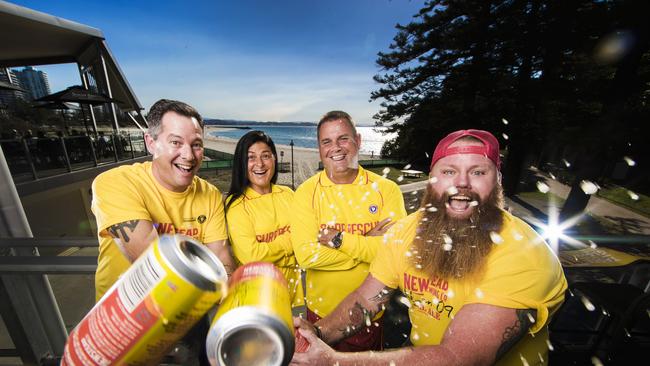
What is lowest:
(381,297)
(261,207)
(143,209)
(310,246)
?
(381,297)

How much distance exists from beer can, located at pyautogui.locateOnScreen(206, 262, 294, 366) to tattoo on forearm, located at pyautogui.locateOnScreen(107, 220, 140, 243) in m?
0.89

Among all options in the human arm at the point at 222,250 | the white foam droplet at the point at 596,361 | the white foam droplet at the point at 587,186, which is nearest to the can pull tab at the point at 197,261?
the human arm at the point at 222,250

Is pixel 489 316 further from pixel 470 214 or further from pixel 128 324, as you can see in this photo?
pixel 128 324

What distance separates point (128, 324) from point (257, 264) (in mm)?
434

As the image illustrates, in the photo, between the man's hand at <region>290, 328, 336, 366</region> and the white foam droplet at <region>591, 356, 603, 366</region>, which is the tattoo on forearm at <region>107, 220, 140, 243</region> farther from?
the white foam droplet at <region>591, 356, 603, 366</region>

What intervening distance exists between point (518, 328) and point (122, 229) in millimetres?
2065

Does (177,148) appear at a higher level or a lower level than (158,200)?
higher

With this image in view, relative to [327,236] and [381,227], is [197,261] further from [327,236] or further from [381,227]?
[381,227]

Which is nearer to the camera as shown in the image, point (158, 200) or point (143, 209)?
point (143, 209)

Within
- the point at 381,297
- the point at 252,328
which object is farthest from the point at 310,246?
the point at 252,328

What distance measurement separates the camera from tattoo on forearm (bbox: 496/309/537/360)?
1.15m

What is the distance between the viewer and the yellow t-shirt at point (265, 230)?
6.89 feet

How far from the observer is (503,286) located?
1211mm

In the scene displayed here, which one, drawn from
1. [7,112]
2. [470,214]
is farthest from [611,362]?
[7,112]
